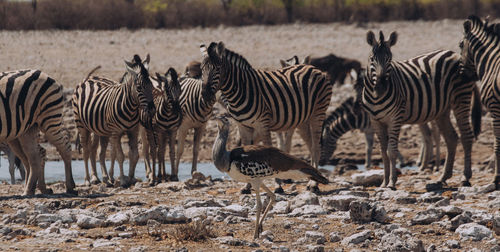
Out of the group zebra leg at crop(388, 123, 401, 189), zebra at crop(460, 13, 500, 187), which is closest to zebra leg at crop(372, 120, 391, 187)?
zebra leg at crop(388, 123, 401, 189)

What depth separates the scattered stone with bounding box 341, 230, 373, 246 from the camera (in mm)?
8242

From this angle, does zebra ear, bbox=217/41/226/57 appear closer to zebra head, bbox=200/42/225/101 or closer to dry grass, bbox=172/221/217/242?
zebra head, bbox=200/42/225/101

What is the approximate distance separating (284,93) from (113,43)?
17.5 meters

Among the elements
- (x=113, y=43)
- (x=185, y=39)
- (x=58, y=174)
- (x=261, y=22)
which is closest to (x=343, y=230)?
(x=58, y=174)

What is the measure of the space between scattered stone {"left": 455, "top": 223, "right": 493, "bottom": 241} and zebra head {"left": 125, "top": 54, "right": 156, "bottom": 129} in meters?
5.74

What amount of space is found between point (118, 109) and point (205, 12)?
2426cm

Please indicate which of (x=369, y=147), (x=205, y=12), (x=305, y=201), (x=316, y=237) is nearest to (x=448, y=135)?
(x=305, y=201)

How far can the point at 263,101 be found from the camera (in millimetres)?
11805

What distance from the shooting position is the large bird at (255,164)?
8.52 meters

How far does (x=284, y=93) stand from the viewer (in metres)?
12.2

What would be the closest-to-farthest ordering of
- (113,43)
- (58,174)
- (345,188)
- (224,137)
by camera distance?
(224,137)
(345,188)
(58,174)
(113,43)

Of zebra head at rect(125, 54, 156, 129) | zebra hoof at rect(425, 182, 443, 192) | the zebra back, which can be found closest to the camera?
the zebra back

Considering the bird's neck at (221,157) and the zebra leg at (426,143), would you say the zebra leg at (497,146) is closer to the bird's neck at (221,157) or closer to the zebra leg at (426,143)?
the zebra leg at (426,143)

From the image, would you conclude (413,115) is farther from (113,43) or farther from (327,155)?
(113,43)
